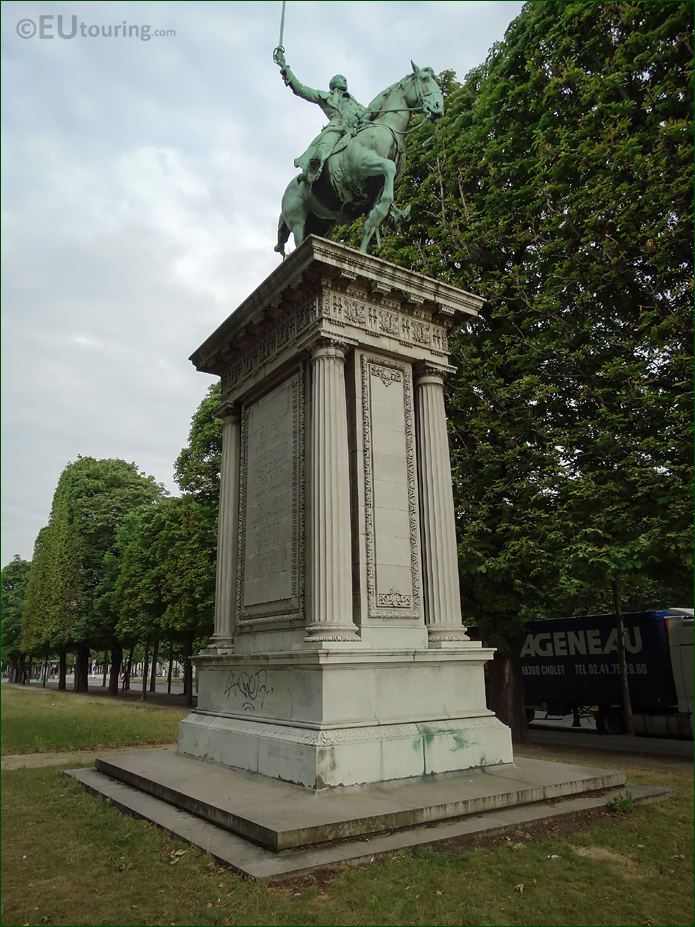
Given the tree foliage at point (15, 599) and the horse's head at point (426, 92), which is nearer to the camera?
the horse's head at point (426, 92)

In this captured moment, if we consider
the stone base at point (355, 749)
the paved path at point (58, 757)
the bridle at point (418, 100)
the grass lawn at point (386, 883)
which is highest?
the bridle at point (418, 100)

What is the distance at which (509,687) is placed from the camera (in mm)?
17875

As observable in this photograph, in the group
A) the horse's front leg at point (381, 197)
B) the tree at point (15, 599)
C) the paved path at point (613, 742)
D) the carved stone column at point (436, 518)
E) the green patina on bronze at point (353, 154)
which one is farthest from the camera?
the tree at point (15, 599)

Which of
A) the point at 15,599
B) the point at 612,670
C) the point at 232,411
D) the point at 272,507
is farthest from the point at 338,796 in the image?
the point at 15,599

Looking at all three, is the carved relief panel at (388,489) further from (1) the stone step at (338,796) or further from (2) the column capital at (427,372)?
(1) the stone step at (338,796)

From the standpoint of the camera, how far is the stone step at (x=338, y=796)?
723cm

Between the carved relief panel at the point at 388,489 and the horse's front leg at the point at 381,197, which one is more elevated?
the horse's front leg at the point at 381,197

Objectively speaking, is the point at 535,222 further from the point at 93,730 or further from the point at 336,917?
the point at 93,730

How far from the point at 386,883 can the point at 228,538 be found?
8487 millimetres

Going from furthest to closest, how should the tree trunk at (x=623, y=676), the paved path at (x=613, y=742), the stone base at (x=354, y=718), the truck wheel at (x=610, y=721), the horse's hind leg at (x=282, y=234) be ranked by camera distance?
the truck wheel at (x=610, y=721), the tree trunk at (x=623, y=676), the paved path at (x=613, y=742), the horse's hind leg at (x=282, y=234), the stone base at (x=354, y=718)

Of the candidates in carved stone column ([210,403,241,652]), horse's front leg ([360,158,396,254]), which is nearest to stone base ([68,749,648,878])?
carved stone column ([210,403,241,652])

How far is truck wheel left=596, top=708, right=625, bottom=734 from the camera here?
79.3 ft

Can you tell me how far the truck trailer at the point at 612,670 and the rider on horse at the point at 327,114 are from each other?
1725 cm

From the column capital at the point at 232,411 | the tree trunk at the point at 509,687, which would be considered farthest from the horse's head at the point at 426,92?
the tree trunk at the point at 509,687
